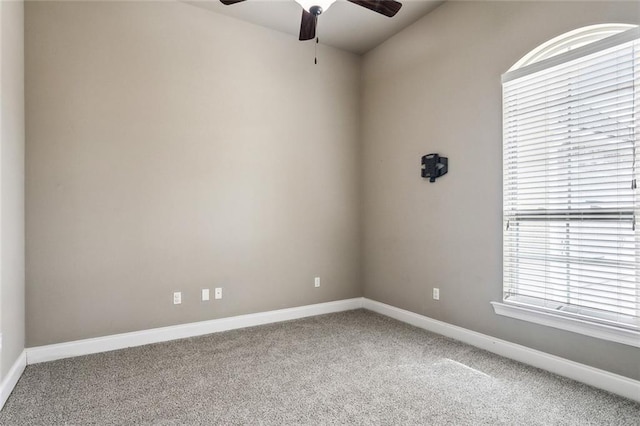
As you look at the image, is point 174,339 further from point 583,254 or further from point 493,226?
point 583,254

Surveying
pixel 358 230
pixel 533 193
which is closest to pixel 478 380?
pixel 533 193

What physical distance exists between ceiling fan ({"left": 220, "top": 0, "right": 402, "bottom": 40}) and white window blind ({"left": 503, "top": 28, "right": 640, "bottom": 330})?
3.66ft

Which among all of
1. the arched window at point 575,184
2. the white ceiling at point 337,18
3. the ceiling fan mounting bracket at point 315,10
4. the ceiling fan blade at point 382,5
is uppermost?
the white ceiling at point 337,18

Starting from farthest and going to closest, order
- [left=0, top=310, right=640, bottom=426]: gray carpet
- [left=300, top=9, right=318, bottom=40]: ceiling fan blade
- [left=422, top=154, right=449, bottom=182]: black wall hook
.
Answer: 1. [left=422, top=154, right=449, bottom=182]: black wall hook
2. [left=300, top=9, right=318, bottom=40]: ceiling fan blade
3. [left=0, top=310, right=640, bottom=426]: gray carpet

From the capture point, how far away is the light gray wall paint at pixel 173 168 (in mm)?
2854

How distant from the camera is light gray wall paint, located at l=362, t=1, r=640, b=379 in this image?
8.59 feet

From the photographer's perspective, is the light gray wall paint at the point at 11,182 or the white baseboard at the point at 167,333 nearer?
the light gray wall paint at the point at 11,182

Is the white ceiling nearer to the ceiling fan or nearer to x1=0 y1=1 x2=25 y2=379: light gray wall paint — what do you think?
the ceiling fan

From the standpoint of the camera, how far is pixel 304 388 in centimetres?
235

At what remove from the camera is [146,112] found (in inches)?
126

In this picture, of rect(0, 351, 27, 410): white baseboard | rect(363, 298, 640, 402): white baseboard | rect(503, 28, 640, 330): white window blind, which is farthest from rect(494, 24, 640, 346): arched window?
rect(0, 351, 27, 410): white baseboard

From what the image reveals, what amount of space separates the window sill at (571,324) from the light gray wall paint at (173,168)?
6.45ft

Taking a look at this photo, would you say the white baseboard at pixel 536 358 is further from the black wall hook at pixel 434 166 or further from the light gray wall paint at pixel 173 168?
the black wall hook at pixel 434 166

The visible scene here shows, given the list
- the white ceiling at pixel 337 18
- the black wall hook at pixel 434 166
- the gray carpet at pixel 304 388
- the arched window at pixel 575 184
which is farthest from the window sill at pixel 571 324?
the white ceiling at pixel 337 18
